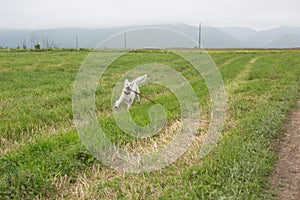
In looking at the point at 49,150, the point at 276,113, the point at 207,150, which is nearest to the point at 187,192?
the point at 207,150

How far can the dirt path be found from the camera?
411 cm

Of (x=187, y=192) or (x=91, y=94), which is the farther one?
(x=91, y=94)

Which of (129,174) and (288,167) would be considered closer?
(129,174)

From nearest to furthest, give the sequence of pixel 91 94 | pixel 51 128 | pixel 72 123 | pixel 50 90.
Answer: pixel 51 128 < pixel 72 123 < pixel 91 94 < pixel 50 90

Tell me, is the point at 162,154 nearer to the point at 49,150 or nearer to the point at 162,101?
the point at 49,150

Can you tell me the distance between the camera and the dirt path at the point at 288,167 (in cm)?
411

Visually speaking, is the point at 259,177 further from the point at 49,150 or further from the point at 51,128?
the point at 51,128

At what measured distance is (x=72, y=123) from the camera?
723 cm

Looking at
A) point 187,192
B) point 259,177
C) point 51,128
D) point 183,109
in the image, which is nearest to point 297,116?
point 183,109

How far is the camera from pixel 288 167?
4836mm

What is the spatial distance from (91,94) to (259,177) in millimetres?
7334

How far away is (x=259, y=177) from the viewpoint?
4293 mm

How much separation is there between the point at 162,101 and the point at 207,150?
405cm

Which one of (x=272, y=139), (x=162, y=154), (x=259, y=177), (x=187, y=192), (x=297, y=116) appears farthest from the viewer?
(x=297, y=116)
